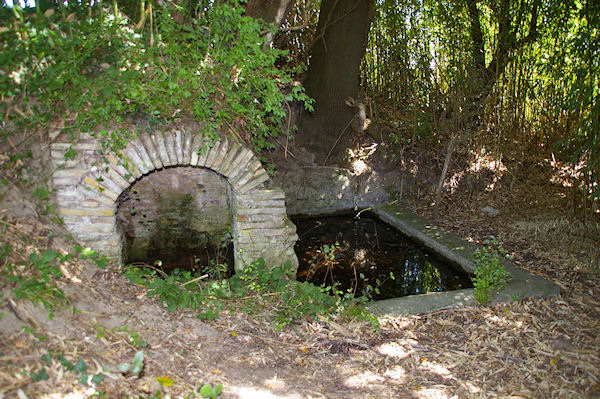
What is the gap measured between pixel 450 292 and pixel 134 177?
10.6 feet

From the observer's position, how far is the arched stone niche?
3.91 m

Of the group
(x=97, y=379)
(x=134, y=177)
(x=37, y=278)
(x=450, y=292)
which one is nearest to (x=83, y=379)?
(x=97, y=379)

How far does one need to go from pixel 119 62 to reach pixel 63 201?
4.33 feet

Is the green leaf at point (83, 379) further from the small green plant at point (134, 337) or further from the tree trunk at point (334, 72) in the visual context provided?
the tree trunk at point (334, 72)

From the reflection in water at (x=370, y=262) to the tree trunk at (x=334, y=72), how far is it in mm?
1524

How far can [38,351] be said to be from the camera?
2518 mm

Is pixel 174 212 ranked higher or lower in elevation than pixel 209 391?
higher

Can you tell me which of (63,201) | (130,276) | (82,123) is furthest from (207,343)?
(82,123)

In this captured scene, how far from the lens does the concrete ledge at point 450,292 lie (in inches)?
163

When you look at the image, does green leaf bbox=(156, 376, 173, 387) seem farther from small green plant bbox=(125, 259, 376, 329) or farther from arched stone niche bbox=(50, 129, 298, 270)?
arched stone niche bbox=(50, 129, 298, 270)

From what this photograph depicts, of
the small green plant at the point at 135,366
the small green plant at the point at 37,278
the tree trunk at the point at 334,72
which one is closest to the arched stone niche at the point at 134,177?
the small green plant at the point at 37,278

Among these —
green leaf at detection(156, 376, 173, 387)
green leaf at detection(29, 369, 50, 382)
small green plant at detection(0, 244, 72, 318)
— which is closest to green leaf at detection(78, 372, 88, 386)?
green leaf at detection(29, 369, 50, 382)

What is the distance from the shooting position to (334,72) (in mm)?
6949

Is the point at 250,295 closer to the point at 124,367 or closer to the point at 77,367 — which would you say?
the point at 124,367
